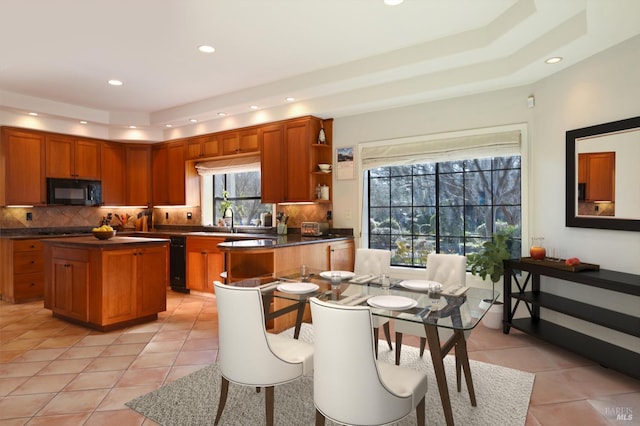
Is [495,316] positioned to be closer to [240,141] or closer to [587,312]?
[587,312]

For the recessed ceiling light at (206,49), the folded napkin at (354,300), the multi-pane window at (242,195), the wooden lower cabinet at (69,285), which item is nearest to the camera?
the folded napkin at (354,300)

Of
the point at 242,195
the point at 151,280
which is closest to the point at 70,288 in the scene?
the point at 151,280

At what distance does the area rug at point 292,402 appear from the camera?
222 cm

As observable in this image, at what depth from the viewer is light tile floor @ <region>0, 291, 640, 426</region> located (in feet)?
7.57

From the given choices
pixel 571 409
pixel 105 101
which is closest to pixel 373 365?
pixel 571 409

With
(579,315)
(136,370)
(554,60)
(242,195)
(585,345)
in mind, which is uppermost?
(554,60)

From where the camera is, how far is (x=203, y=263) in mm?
5379

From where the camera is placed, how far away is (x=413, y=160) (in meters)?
4.44

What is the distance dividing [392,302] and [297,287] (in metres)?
0.68

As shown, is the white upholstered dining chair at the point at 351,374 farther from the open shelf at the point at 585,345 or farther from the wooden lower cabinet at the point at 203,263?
the wooden lower cabinet at the point at 203,263

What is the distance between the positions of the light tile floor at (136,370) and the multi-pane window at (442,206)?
108cm

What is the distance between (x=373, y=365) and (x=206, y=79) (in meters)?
3.96

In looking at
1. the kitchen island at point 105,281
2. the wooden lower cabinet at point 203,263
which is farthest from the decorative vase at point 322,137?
the kitchen island at point 105,281

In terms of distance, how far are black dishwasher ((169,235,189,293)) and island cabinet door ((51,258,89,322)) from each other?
165 centimetres
